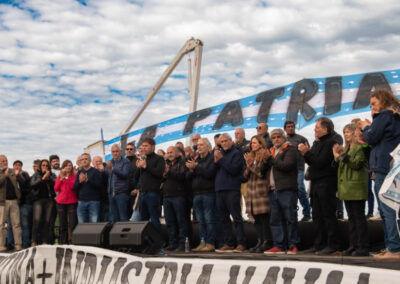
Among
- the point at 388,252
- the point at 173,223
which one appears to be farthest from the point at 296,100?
the point at 388,252

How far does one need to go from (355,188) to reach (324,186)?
487 millimetres

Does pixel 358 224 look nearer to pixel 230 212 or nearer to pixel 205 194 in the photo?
pixel 230 212

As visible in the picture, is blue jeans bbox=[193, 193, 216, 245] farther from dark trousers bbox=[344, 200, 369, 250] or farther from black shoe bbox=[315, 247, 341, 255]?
dark trousers bbox=[344, 200, 369, 250]

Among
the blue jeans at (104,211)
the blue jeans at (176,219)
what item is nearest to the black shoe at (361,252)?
the blue jeans at (176,219)

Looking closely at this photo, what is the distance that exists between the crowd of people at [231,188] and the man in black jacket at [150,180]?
0.02 metres

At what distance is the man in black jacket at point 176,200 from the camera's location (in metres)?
7.88

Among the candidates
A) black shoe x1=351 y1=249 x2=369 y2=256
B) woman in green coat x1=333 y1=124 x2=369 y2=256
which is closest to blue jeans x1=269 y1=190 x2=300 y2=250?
woman in green coat x1=333 y1=124 x2=369 y2=256

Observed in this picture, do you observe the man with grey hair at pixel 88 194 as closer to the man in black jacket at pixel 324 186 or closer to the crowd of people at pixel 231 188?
the crowd of people at pixel 231 188

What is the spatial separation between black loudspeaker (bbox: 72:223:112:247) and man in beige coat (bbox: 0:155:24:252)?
470 cm

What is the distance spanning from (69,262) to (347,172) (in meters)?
3.25

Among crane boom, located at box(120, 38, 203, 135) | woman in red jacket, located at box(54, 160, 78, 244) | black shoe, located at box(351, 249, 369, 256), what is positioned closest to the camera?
black shoe, located at box(351, 249, 369, 256)

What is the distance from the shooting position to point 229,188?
283 inches

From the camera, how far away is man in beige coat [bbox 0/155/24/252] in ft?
32.8

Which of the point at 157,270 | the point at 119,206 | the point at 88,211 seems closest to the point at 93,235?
the point at 157,270
